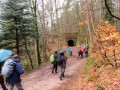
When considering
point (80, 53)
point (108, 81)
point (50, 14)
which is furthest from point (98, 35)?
point (50, 14)

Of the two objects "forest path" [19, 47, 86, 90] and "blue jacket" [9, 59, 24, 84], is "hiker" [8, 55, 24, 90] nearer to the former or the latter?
"blue jacket" [9, 59, 24, 84]

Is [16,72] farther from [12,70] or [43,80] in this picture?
[43,80]

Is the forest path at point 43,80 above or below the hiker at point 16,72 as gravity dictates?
below

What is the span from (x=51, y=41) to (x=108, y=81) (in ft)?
125

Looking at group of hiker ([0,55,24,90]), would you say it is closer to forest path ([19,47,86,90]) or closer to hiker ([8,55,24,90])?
hiker ([8,55,24,90])

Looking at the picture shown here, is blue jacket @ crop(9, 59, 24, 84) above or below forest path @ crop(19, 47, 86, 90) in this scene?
above

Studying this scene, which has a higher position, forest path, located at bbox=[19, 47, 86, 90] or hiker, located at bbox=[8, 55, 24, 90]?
hiker, located at bbox=[8, 55, 24, 90]

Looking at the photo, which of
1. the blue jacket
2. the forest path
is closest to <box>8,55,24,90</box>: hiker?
the blue jacket

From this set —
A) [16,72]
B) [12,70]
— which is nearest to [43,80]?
[16,72]

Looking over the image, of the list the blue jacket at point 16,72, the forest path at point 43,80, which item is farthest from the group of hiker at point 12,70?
the forest path at point 43,80

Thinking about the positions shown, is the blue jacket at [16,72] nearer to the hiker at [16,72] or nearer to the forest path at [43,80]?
the hiker at [16,72]

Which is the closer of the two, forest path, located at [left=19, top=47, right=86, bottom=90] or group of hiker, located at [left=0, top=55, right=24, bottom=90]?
group of hiker, located at [left=0, top=55, right=24, bottom=90]

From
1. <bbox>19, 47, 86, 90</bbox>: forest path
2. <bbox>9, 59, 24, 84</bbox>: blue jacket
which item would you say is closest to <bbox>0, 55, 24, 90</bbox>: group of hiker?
<bbox>9, 59, 24, 84</bbox>: blue jacket

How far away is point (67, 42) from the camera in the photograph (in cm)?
4984
